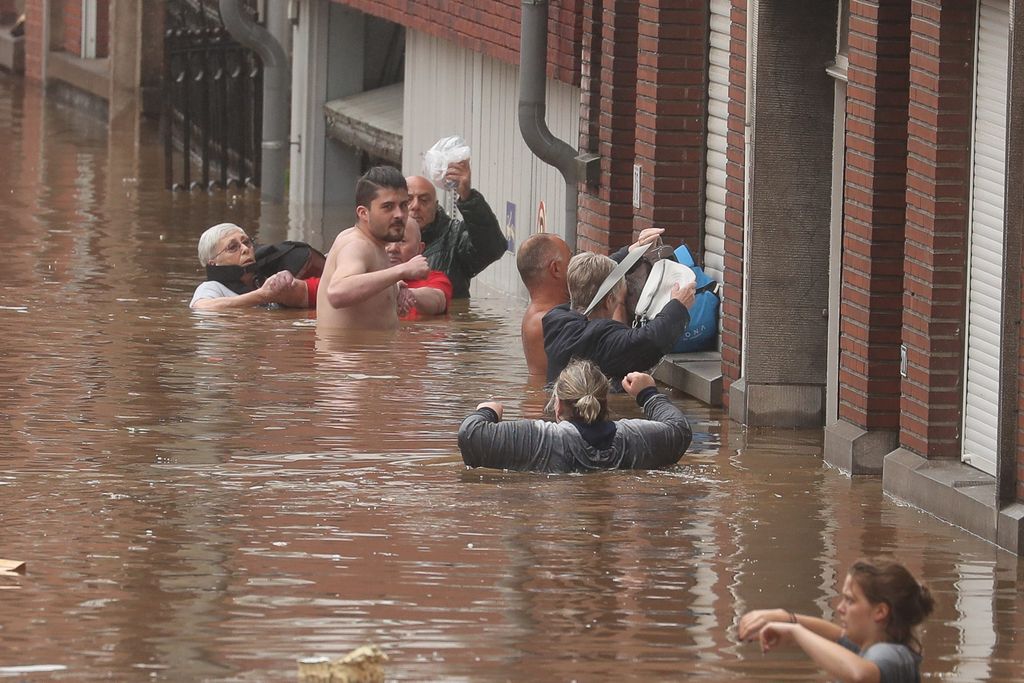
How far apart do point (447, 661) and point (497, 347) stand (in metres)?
7.29

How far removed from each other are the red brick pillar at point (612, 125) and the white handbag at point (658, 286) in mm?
2428

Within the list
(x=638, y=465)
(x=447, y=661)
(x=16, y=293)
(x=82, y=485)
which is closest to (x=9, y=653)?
(x=447, y=661)

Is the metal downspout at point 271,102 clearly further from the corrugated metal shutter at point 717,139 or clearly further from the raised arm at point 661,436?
the raised arm at point 661,436

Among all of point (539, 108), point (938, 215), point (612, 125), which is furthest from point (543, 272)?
point (539, 108)

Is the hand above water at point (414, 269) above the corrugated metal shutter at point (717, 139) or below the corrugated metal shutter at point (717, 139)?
below

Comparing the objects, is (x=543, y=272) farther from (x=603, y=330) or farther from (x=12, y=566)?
(x=12, y=566)

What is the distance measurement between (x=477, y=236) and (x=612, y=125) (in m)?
1.66

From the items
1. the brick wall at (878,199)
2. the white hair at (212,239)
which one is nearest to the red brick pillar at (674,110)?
the brick wall at (878,199)

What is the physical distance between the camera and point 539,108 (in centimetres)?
1493

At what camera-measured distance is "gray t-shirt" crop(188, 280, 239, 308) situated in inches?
618

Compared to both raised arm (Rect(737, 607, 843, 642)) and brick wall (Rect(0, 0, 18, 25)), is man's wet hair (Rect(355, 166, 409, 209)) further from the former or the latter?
brick wall (Rect(0, 0, 18, 25))

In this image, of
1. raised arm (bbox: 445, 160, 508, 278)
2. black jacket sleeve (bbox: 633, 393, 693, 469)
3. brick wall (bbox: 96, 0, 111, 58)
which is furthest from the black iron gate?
black jacket sleeve (bbox: 633, 393, 693, 469)

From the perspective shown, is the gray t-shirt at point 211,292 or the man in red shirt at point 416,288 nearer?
the man in red shirt at point 416,288

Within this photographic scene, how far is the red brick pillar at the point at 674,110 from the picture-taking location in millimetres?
13281
